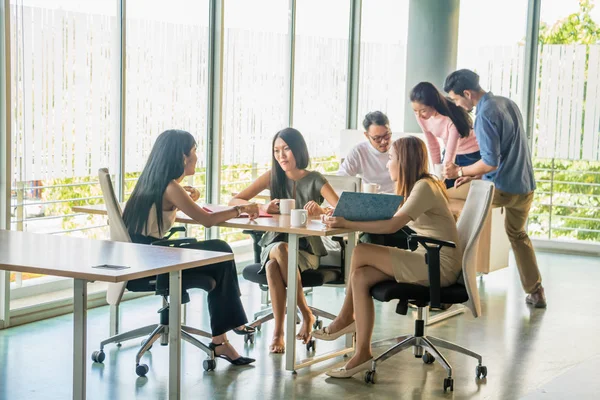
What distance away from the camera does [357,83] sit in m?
9.24

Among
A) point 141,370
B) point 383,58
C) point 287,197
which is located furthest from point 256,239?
point 383,58

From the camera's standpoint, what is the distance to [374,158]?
6.51m

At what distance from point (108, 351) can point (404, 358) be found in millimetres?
1647

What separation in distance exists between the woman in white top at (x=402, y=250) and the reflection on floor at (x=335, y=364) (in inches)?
11.3

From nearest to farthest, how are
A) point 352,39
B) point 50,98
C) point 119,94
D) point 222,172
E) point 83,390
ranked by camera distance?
point 83,390 → point 50,98 → point 119,94 → point 222,172 → point 352,39

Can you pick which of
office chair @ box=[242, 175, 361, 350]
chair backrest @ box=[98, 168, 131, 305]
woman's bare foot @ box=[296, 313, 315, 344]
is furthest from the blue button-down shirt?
chair backrest @ box=[98, 168, 131, 305]

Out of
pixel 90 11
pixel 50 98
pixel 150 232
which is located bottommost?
pixel 150 232

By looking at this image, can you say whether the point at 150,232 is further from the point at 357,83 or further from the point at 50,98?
the point at 357,83

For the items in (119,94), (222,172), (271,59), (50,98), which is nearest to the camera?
(50,98)

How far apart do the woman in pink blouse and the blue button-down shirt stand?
0.20 metres

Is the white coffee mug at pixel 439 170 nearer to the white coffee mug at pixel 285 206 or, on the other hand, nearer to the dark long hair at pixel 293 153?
the dark long hair at pixel 293 153

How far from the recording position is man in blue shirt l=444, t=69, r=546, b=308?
623 cm

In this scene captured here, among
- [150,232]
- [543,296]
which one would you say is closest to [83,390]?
[150,232]

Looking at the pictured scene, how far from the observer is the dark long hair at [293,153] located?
17.3 feet
